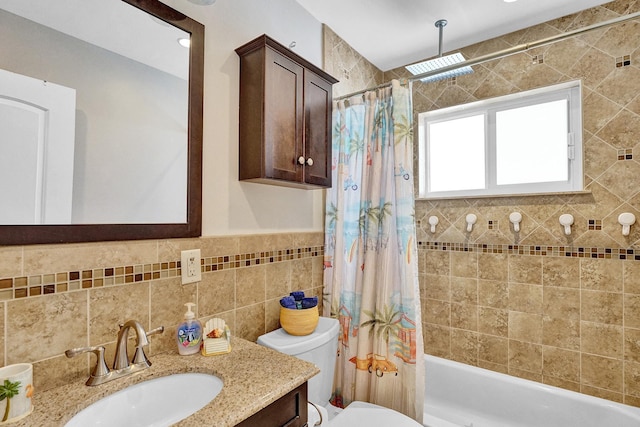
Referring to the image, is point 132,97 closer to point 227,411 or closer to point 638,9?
point 227,411

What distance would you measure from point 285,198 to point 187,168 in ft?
1.99

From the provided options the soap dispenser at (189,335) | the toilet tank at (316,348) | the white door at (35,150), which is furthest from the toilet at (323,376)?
the white door at (35,150)

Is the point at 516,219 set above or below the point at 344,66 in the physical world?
below

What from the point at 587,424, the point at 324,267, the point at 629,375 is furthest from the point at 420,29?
the point at 587,424

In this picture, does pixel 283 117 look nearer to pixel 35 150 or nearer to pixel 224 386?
pixel 35 150

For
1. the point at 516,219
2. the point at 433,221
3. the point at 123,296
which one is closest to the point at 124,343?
the point at 123,296

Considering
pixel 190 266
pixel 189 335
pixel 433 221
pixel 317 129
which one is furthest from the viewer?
pixel 433 221

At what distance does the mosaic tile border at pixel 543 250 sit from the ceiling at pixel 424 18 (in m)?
1.43

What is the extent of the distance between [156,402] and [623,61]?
9.01ft

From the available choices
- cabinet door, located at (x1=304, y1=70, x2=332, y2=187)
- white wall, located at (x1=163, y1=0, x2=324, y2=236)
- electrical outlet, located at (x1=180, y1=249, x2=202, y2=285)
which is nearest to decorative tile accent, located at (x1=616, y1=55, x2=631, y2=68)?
cabinet door, located at (x1=304, y1=70, x2=332, y2=187)

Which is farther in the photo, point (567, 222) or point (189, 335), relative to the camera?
point (567, 222)

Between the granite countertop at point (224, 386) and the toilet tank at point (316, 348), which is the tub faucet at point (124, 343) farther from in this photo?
the toilet tank at point (316, 348)

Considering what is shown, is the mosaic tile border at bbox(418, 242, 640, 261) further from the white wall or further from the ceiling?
the ceiling

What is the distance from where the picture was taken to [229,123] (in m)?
1.47
